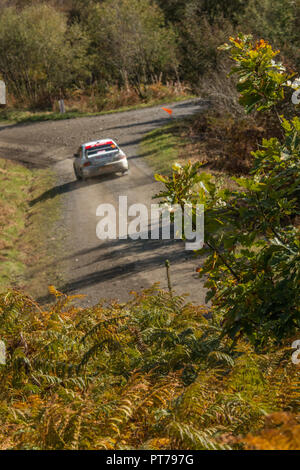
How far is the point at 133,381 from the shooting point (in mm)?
4121

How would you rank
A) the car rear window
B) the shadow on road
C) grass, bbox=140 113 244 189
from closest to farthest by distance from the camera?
grass, bbox=140 113 244 189 < the car rear window < the shadow on road

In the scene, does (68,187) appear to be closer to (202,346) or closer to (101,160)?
(101,160)

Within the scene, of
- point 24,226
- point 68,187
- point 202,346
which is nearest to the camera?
point 202,346

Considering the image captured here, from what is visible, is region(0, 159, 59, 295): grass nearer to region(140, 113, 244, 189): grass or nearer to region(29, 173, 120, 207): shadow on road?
region(29, 173, 120, 207): shadow on road

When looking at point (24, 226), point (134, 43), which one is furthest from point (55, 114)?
point (24, 226)

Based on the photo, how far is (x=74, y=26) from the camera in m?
39.5

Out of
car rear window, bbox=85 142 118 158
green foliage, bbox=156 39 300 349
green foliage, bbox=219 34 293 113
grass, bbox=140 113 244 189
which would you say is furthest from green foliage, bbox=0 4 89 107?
green foliage, bbox=156 39 300 349

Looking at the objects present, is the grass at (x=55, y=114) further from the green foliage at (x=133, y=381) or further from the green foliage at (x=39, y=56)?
the green foliage at (x=133, y=381)

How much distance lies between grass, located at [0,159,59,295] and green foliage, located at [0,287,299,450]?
269 inches

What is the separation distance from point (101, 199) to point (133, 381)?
47.3 ft

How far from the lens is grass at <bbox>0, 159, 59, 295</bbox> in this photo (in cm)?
1365

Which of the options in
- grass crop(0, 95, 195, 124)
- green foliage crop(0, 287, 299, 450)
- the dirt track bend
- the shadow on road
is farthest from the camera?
grass crop(0, 95, 195, 124)

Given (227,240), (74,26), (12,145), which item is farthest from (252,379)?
(74,26)

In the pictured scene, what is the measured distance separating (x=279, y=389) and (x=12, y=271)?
1080 centimetres
